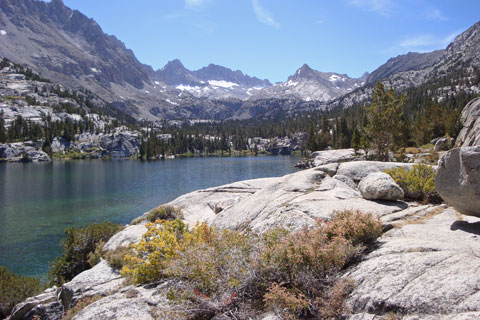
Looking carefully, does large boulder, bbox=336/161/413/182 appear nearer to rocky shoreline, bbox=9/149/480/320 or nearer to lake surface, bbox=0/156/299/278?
rocky shoreline, bbox=9/149/480/320

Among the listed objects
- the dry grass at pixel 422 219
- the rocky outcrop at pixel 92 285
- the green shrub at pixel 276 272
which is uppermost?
the dry grass at pixel 422 219

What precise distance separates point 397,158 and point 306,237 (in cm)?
3036

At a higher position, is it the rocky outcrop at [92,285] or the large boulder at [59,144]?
the large boulder at [59,144]

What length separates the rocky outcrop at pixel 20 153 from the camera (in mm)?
148938

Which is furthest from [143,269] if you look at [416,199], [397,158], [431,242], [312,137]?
[312,137]

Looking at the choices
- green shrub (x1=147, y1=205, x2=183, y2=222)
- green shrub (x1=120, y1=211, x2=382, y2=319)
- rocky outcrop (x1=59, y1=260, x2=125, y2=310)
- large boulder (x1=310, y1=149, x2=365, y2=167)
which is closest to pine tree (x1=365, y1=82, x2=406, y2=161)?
large boulder (x1=310, y1=149, x2=365, y2=167)

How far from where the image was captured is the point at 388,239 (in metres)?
7.54

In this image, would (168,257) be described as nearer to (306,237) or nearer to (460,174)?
(306,237)

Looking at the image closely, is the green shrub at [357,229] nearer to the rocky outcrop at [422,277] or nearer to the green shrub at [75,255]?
the rocky outcrop at [422,277]

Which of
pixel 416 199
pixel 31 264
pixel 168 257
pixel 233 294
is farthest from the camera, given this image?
pixel 31 264

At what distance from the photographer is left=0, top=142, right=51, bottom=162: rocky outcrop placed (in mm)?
148938

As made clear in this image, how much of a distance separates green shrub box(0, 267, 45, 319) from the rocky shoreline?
2669 millimetres

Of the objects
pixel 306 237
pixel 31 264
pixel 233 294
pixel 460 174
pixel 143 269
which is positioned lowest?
pixel 31 264

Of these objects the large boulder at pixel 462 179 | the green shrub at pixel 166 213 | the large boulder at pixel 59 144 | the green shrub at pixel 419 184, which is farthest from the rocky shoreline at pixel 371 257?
the large boulder at pixel 59 144
